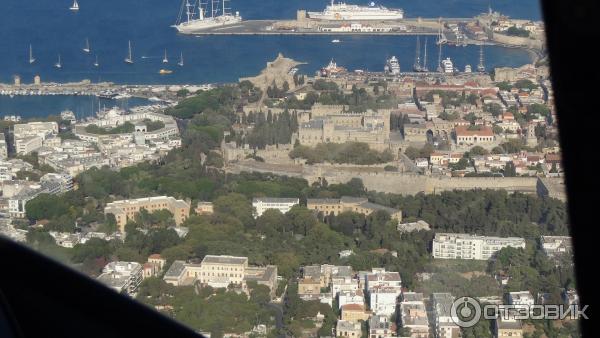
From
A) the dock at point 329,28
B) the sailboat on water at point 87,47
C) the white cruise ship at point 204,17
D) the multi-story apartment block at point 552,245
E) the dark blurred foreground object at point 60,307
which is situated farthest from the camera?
the white cruise ship at point 204,17

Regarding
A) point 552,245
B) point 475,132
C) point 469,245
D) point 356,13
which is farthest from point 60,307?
point 356,13

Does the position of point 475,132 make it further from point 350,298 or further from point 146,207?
point 350,298

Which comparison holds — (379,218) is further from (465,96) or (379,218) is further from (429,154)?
(465,96)

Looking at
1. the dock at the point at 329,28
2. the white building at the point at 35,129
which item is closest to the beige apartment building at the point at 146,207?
the white building at the point at 35,129

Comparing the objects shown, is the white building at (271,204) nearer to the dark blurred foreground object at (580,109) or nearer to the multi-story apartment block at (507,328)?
the multi-story apartment block at (507,328)

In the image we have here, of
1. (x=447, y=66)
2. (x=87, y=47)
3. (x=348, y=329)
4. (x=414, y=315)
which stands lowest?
(x=348, y=329)

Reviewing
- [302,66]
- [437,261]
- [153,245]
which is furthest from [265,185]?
[302,66]
